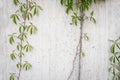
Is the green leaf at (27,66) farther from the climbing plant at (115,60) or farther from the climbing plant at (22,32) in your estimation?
the climbing plant at (115,60)

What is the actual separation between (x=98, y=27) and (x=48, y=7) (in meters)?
0.81

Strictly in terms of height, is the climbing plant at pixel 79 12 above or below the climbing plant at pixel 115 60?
above

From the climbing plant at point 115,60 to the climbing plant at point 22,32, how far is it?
1.21 m

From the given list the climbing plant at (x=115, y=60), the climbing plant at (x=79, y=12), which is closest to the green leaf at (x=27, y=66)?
the climbing plant at (x=79, y=12)

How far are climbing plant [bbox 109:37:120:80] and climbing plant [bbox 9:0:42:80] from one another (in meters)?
1.21

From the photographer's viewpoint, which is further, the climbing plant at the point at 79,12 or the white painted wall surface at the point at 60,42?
the white painted wall surface at the point at 60,42

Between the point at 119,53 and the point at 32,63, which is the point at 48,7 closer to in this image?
the point at 32,63

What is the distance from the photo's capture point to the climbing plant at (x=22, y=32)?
10.2 ft

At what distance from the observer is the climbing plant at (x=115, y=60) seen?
310 centimetres

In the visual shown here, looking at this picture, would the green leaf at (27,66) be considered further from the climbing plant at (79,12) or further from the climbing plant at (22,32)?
the climbing plant at (79,12)

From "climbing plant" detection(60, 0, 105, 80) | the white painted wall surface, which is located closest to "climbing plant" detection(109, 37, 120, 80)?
the white painted wall surface

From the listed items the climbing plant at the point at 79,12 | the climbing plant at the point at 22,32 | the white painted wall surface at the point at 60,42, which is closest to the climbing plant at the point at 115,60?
the white painted wall surface at the point at 60,42

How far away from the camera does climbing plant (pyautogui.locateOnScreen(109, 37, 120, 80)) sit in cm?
310

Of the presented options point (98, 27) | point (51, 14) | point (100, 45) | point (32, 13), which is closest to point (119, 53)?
point (100, 45)
